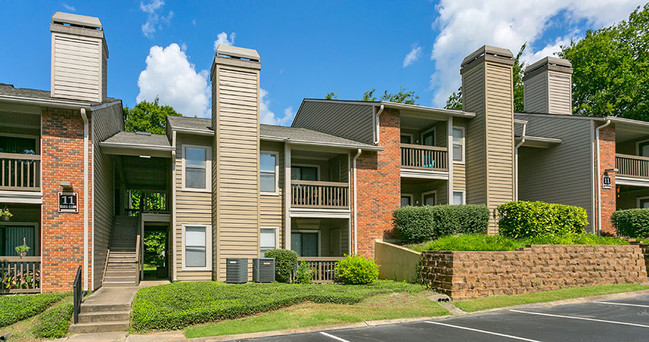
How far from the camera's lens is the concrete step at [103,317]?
11.8 metres

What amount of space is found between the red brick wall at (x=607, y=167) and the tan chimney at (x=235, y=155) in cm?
1482

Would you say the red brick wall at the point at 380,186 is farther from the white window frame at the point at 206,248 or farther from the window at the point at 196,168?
the window at the point at 196,168

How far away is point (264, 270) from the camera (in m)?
16.4

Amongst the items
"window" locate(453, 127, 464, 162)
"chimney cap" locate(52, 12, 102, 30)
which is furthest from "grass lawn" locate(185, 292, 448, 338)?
"chimney cap" locate(52, 12, 102, 30)

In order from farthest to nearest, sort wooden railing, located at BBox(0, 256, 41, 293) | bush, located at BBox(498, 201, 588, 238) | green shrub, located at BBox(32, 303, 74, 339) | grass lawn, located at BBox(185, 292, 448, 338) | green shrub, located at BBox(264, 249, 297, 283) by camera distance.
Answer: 1. bush, located at BBox(498, 201, 588, 238)
2. green shrub, located at BBox(264, 249, 297, 283)
3. wooden railing, located at BBox(0, 256, 41, 293)
4. grass lawn, located at BBox(185, 292, 448, 338)
5. green shrub, located at BBox(32, 303, 74, 339)

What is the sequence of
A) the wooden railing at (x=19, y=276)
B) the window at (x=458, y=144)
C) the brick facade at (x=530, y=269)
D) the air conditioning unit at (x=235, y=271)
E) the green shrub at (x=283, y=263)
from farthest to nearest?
the window at (x=458, y=144), the green shrub at (x=283, y=263), the air conditioning unit at (x=235, y=271), the brick facade at (x=530, y=269), the wooden railing at (x=19, y=276)

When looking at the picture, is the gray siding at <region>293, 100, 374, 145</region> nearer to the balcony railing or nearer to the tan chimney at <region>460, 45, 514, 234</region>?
the tan chimney at <region>460, 45, 514, 234</region>

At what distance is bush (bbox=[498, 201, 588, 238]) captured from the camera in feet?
55.6

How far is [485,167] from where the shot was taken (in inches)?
819

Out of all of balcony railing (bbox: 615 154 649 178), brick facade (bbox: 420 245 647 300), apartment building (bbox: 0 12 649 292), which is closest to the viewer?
brick facade (bbox: 420 245 647 300)

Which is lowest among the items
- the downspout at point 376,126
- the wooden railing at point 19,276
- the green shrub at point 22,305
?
the green shrub at point 22,305

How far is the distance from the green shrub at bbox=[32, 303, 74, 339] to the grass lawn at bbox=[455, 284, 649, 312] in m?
9.56

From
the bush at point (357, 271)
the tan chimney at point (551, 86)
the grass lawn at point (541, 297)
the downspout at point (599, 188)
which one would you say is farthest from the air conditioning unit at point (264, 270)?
the tan chimney at point (551, 86)

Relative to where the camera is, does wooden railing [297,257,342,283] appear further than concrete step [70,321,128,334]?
Yes
